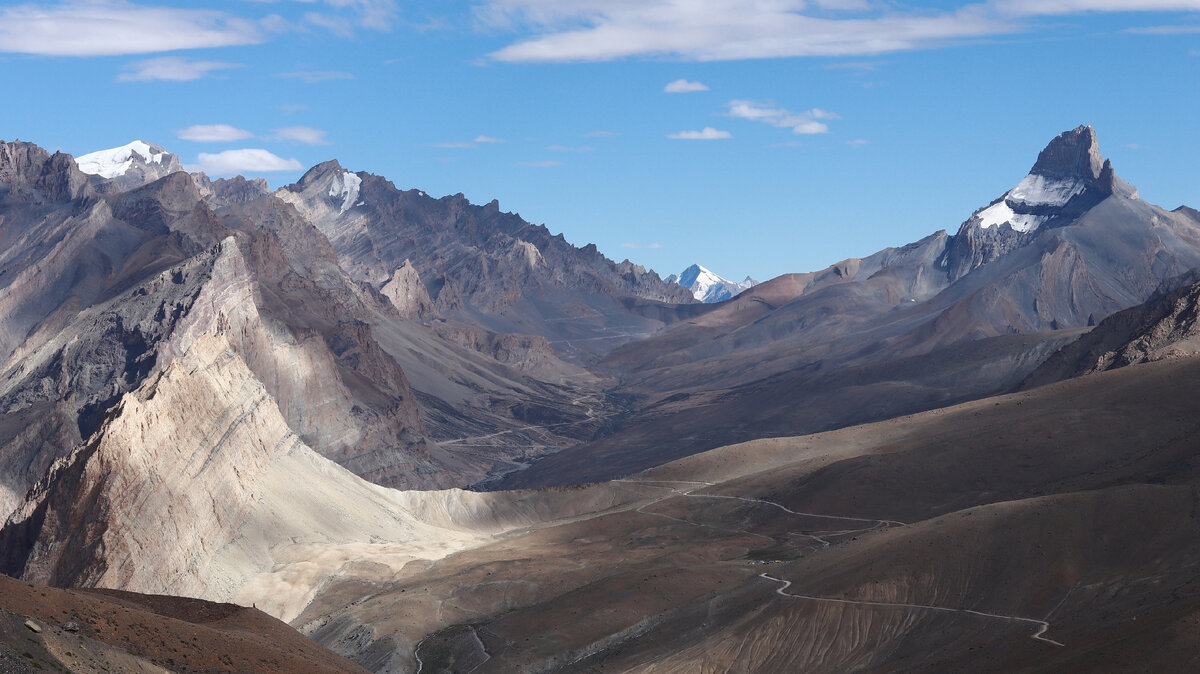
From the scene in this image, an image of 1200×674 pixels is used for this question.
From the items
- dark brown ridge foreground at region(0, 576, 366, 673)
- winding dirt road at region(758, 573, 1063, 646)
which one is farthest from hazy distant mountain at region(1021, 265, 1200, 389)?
dark brown ridge foreground at region(0, 576, 366, 673)

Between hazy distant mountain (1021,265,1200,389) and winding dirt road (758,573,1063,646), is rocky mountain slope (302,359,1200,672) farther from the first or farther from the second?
hazy distant mountain (1021,265,1200,389)

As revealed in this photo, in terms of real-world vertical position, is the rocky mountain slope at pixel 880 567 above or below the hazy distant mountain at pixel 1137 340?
below

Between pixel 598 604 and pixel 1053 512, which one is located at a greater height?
pixel 1053 512

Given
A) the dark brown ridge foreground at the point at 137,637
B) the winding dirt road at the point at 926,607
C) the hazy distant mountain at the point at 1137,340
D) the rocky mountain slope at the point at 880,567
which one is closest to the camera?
the dark brown ridge foreground at the point at 137,637

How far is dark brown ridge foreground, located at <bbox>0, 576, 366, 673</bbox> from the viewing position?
44.8 metres

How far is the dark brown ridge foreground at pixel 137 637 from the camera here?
1763 inches

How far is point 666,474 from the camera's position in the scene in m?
163

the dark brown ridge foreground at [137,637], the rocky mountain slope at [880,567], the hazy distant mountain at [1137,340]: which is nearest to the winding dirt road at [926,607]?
the rocky mountain slope at [880,567]

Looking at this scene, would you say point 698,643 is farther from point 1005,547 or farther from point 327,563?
point 327,563

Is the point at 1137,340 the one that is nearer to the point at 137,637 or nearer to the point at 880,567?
the point at 880,567

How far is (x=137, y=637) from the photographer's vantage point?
2165 inches

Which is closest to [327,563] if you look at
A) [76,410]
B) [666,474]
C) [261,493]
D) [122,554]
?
[261,493]

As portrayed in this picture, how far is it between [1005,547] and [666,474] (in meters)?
78.2

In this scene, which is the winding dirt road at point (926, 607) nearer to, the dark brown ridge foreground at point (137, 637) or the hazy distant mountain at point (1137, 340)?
the dark brown ridge foreground at point (137, 637)
